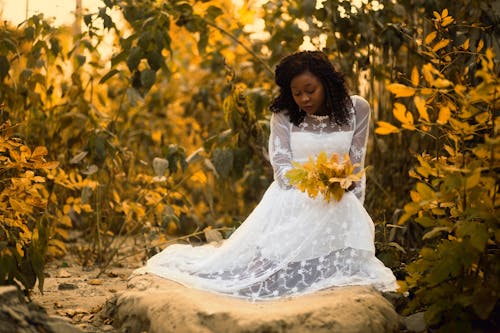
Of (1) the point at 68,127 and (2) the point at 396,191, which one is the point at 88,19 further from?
(2) the point at 396,191

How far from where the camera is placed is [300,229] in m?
3.18

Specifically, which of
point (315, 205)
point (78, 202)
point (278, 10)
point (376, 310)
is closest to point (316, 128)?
point (315, 205)

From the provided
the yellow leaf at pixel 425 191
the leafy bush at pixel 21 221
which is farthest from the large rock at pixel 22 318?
the yellow leaf at pixel 425 191

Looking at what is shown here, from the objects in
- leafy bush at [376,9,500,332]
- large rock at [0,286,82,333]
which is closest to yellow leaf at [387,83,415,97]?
leafy bush at [376,9,500,332]

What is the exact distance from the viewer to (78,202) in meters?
4.50

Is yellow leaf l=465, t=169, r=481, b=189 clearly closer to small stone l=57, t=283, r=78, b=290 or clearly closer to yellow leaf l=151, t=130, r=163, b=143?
small stone l=57, t=283, r=78, b=290

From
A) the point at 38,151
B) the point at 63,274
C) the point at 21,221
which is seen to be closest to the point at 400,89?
the point at 38,151

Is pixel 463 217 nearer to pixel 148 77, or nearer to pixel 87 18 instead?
pixel 148 77

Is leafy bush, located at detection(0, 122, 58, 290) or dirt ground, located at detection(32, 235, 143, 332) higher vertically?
leafy bush, located at detection(0, 122, 58, 290)

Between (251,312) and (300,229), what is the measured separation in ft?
2.12

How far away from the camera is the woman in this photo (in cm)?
306

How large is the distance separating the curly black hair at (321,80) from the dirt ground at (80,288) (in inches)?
52.0

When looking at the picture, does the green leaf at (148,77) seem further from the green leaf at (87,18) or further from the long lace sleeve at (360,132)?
the long lace sleeve at (360,132)

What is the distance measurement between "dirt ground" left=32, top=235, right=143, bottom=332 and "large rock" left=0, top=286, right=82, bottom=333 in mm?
205
